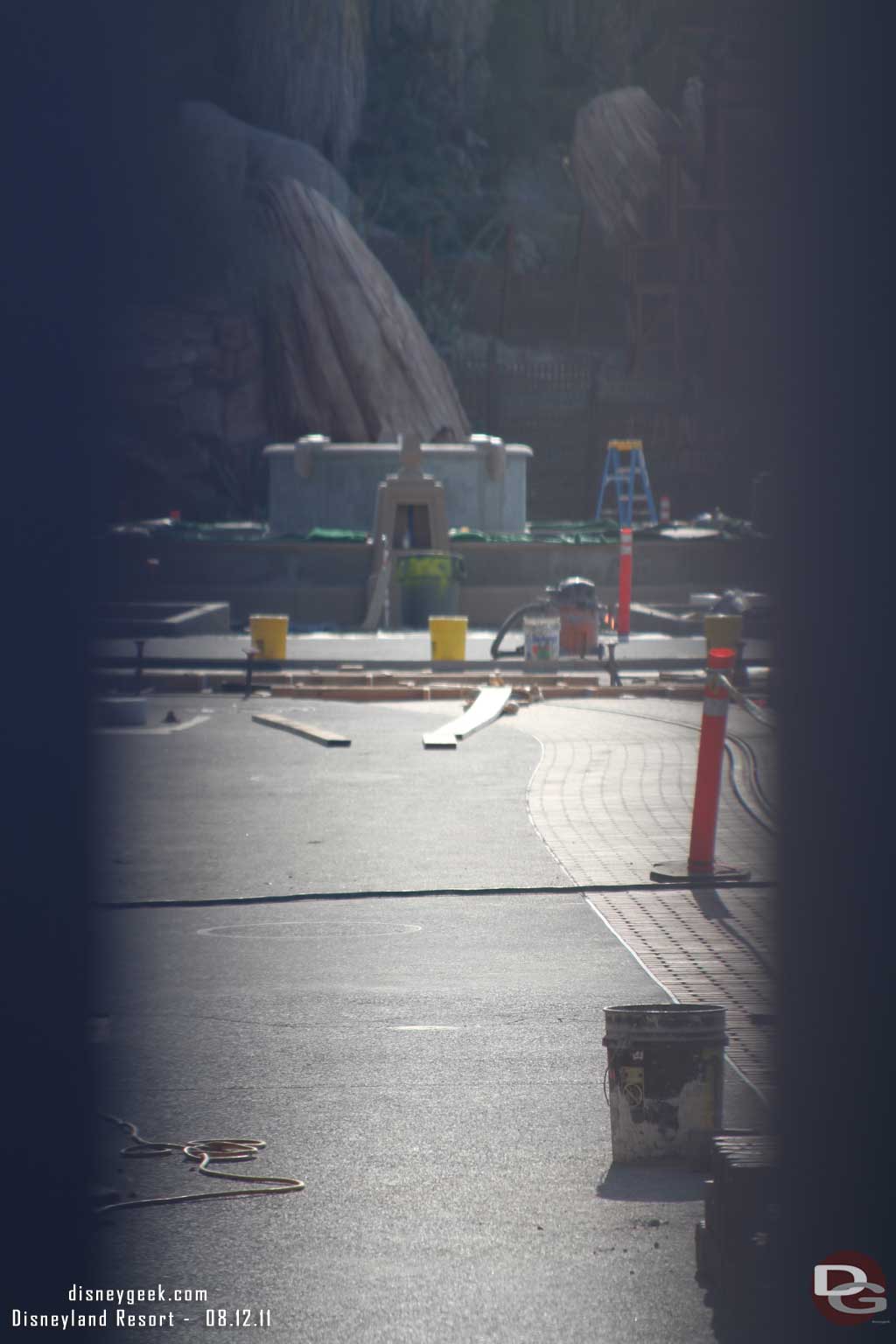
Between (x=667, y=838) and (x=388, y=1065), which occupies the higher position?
(x=388, y=1065)

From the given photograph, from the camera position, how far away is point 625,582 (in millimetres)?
25719

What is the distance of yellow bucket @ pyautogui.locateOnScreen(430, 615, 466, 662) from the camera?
72.2 feet

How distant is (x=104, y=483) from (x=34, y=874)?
43286mm

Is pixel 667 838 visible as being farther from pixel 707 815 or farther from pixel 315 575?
pixel 315 575

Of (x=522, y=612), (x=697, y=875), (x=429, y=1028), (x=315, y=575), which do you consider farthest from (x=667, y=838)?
(x=315, y=575)

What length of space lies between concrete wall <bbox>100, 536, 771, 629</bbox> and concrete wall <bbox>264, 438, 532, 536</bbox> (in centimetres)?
390

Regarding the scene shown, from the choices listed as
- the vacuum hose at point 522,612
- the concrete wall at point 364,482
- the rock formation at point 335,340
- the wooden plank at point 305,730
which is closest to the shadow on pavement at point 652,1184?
the wooden plank at point 305,730

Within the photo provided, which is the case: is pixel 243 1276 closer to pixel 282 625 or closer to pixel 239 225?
pixel 282 625

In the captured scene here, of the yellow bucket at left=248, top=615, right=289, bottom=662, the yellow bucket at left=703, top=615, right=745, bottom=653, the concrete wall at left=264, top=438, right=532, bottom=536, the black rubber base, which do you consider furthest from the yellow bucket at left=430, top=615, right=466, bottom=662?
the concrete wall at left=264, top=438, right=532, bottom=536

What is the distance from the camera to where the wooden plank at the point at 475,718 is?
1530 centimetres

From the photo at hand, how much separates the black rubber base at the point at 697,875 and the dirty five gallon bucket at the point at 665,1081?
4208 millimetres

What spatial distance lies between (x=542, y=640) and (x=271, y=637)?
336 cm
